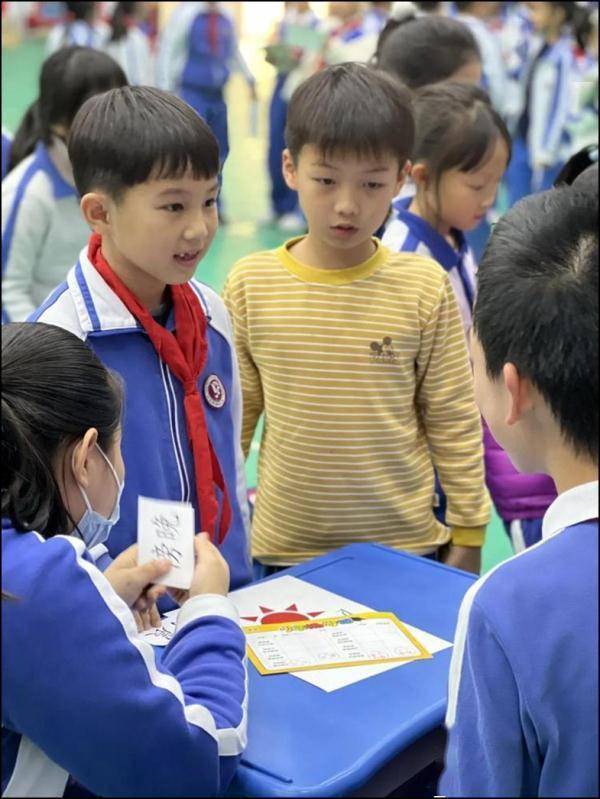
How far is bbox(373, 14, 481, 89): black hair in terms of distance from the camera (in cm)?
329

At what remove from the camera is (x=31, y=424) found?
4.29ft

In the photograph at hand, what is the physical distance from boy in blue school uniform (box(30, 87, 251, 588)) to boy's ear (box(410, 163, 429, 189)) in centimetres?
87

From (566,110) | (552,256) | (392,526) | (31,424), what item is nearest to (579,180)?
(552,256)

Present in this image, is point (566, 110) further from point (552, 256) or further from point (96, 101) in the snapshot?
point (552, 256)

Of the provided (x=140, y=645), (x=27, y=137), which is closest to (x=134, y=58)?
(x=27, y=137)

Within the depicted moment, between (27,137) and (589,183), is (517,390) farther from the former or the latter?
(27,137)

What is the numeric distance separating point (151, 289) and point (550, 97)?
610cm

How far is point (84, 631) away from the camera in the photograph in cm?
116

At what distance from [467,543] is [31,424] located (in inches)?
49.0

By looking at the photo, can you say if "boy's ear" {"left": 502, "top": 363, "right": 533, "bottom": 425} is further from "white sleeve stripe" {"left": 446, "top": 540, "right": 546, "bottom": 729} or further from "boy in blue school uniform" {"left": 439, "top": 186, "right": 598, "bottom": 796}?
"white sleeve stripe" {"left": 446, "top": 540, "right": 546, "bottom": 729}

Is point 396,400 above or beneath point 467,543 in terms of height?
above

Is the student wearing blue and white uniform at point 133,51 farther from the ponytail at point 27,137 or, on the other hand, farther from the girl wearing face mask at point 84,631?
the girl wearing face mask at point 84,631

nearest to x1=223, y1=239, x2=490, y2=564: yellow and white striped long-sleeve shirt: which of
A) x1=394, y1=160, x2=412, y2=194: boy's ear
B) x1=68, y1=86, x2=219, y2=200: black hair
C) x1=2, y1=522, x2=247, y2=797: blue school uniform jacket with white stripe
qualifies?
x1=394, y1=160, x2=412, y2=194: boy's ear

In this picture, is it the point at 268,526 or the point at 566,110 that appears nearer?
the point at 268,526
